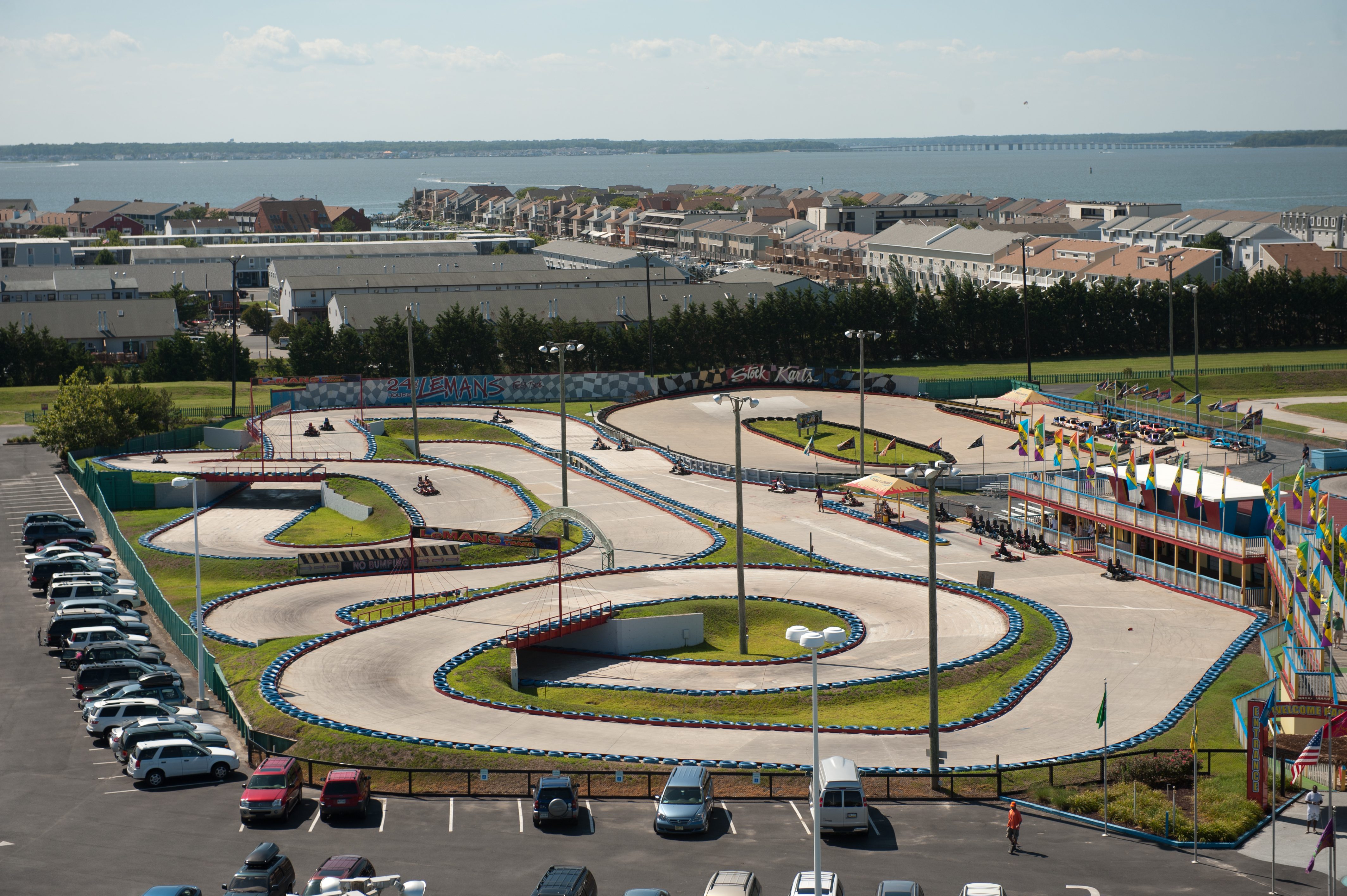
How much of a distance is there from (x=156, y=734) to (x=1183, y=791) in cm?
2872

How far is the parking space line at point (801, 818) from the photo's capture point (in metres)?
34.5

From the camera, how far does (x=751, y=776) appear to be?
37219 millimetres

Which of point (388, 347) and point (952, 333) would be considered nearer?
point (388, 347)

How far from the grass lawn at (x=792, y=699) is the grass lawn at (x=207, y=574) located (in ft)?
60.4

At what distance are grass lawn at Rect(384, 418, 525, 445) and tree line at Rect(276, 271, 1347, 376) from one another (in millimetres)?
22165

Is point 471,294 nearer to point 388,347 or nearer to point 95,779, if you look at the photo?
point 388,347

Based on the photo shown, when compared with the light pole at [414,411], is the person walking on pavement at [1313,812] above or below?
below

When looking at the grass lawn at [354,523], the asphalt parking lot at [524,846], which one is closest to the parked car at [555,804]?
the asphalt parking lot at [524,846]

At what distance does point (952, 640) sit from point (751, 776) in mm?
16295

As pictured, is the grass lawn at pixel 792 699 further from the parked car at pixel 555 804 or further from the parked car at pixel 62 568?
the parked car at pixel 62 568

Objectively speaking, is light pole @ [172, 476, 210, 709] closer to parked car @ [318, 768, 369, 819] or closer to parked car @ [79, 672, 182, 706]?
parked car @ [79, 672, 182, 706]

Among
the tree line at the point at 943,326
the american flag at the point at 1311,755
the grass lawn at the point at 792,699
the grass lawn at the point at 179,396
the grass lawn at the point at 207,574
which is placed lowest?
the grass lawn at the point at 792,699

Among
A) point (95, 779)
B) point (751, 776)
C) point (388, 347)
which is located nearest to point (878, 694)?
point (751, 776)

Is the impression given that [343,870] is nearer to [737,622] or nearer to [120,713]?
[120,713]
